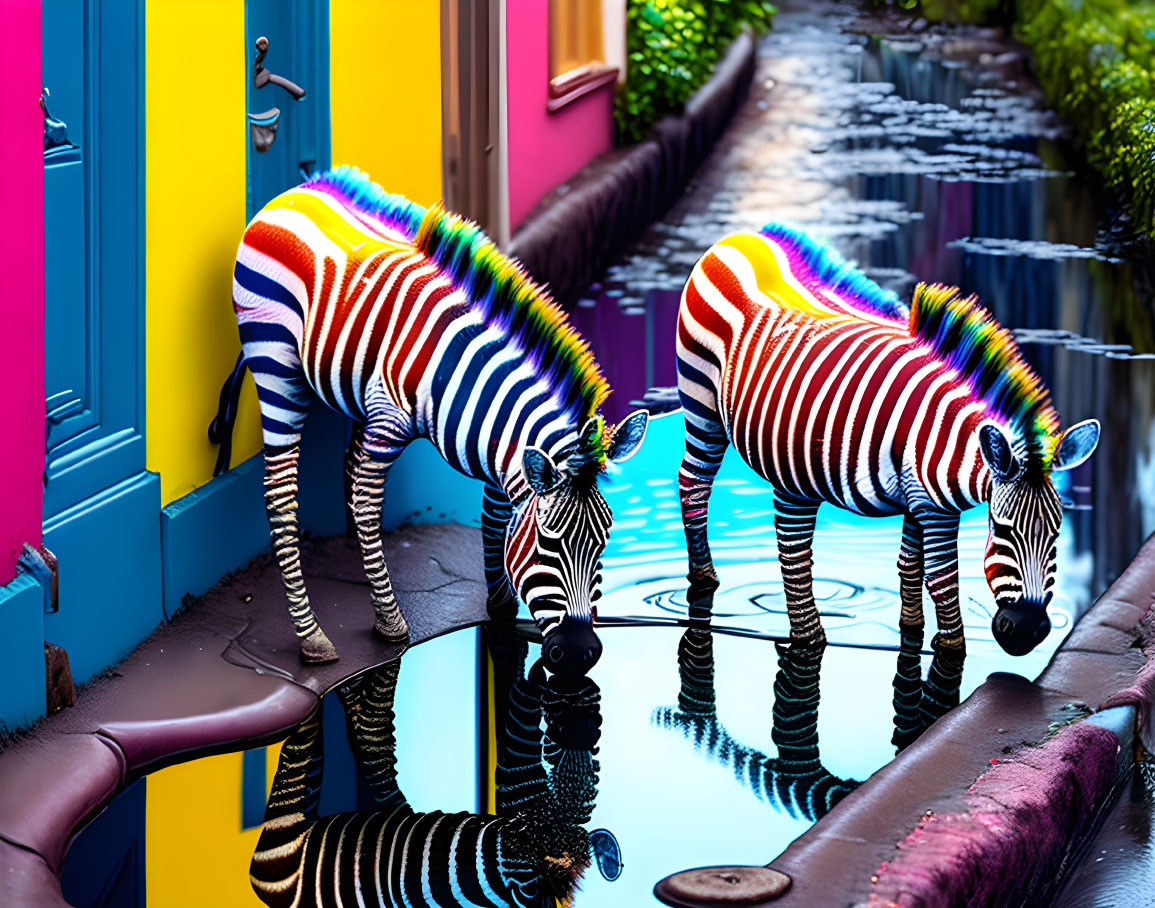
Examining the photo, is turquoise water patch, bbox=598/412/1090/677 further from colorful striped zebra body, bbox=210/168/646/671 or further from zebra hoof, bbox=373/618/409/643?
zebra hoof, bbox=373/618/409/643

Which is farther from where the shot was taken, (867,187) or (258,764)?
(867,187)

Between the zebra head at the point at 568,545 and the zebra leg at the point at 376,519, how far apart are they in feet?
2.05

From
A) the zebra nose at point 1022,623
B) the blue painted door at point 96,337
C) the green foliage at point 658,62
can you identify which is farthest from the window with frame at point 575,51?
the zebra nose at point 1022,623

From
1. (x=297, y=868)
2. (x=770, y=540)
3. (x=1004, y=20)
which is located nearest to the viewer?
(x=297, y=868)

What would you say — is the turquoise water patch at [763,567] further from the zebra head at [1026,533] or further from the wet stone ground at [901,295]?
the zebra head at [1026,533]

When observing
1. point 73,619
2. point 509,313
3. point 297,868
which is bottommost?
point 297,868

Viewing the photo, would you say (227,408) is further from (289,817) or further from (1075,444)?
(1075,444)

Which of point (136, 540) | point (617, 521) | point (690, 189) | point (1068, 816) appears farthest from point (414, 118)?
point (690, 189)

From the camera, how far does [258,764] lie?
16.4 feet

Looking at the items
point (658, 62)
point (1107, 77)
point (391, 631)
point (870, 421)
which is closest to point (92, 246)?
point (391, 631)

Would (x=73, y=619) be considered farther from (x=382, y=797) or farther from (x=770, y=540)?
(x=770, y=540)

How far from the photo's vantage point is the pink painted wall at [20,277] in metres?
4.51

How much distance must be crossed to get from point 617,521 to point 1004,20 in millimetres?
9843

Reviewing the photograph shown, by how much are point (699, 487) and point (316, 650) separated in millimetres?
1688
